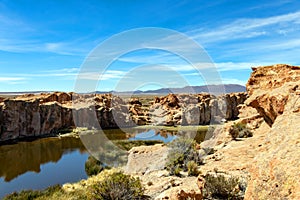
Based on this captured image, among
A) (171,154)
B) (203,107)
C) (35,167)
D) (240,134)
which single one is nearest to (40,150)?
(35,167)

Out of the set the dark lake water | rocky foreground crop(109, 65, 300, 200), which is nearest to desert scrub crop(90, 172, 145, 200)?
rocky foreground crop(109, 65, 300, 200)

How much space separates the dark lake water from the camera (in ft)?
56.0

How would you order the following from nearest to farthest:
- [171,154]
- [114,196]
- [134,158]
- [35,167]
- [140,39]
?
[114,196] → [171,154] → [134,158] → [35,167] → [140,39]

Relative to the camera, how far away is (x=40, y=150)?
28312mm

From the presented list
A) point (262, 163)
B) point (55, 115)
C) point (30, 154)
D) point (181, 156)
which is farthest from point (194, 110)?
point (262, 163)

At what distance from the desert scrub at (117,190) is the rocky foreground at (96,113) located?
33.7m

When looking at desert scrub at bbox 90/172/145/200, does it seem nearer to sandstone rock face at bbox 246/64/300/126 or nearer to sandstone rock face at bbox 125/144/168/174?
sandstone rock face at bbox 246/64/300/126

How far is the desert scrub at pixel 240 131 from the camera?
49.7ft

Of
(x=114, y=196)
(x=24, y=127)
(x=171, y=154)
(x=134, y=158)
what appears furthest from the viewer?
(x=24, y=127)

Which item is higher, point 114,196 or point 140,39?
point 140,39

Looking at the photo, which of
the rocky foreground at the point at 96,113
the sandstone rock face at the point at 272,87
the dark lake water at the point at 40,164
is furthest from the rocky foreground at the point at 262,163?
the rocky foreground at the point at 96,113

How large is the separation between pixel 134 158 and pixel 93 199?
898 centimetres

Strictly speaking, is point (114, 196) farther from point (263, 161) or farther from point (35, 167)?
point (35, 167)

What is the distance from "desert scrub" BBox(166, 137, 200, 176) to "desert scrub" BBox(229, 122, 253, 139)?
12.7ft
